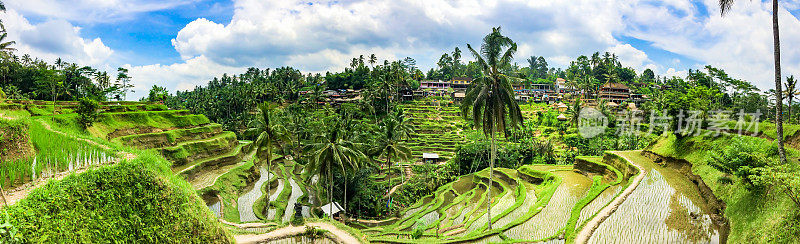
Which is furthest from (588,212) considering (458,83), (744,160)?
(458,83)

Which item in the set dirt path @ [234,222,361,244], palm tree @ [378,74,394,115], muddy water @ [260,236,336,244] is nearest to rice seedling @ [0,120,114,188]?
dirt path @ [234,222,361,244]

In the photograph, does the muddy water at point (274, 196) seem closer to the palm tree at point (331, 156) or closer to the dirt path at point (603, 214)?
the palm tree at point (331, 156)

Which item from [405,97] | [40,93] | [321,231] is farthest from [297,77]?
[321,231]

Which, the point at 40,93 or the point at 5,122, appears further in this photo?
the point at 40,93

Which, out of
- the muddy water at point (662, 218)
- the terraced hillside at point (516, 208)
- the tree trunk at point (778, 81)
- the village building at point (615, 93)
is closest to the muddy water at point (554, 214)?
the terraced hillside at point (516, 208)

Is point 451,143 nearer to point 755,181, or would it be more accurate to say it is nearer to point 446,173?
point 446,173
